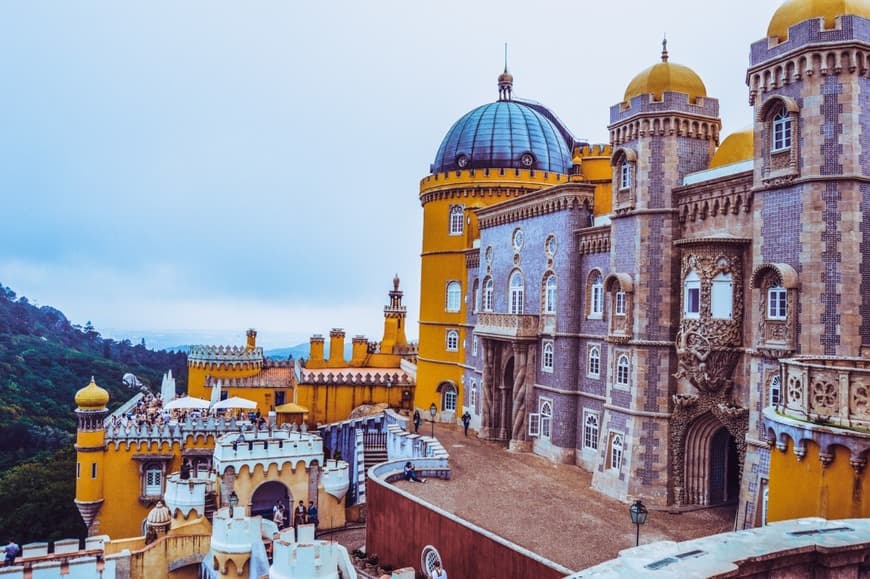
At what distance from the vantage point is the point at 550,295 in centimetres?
2845

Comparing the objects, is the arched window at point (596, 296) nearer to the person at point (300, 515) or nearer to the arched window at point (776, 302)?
the arched window at point (776, 302)

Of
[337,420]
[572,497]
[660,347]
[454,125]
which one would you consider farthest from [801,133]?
[337,420]

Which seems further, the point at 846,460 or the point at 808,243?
the point at 808,243

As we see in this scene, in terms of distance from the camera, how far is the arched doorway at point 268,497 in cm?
2902

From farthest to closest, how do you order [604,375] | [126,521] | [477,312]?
1. [477,312]
2. [126,521]
3. [604,375]

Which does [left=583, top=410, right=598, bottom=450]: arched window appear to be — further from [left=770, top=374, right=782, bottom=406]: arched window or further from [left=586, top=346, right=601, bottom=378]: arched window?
[left=770, top=374, right=782, bottom=406]: arched window

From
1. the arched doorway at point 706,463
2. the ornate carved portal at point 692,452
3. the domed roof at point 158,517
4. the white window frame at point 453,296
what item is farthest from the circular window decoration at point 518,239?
the domed roof at point 158,517

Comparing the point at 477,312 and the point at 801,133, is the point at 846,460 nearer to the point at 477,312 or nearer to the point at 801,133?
the point at 801,133

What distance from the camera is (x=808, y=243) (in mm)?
16594

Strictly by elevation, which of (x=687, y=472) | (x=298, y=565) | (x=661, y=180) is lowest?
(x=298, y=565)

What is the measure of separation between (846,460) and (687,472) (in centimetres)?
961

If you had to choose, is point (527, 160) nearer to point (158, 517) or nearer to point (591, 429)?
point (591, 429)

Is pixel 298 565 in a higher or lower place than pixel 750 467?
lower

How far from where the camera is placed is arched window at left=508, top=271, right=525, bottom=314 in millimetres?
30703
